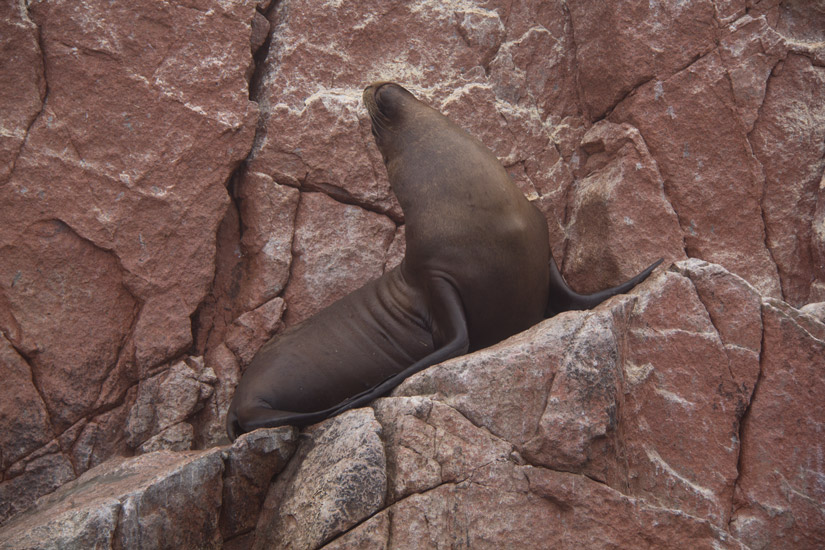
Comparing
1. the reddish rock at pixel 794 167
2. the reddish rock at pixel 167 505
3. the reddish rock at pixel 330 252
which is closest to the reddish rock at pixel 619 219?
the reddish rock at pixel 794 167

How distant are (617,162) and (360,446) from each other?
8.78ft

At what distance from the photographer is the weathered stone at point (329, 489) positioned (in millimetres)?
2549

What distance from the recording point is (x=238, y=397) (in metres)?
3.98

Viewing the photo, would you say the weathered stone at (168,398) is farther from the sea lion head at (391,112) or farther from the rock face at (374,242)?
the sea lion head at (391,112)

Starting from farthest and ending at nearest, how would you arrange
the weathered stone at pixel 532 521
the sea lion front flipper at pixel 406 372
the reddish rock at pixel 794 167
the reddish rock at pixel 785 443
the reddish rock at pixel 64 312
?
the reddish rock at pixel 794 167
the reddish rock at pixel 64 312
the sea lion front flipper at pixel 406 372
the reddish rock at pixel 785 443
the weathered stone at pixel 532 521

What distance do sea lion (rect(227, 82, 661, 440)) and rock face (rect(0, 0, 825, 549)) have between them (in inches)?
14.6

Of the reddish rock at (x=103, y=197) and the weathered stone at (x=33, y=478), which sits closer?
the weathered stone at (x=33, y=478)

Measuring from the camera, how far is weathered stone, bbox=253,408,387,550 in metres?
2.55

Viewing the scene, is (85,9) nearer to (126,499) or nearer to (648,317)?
(126,499)

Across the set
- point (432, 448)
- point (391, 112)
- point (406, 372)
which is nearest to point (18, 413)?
point (406, 372)

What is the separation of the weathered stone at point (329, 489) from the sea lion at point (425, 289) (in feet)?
2.01

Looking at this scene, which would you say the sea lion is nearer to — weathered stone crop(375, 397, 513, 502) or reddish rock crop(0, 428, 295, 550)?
reddish rock crop(0, 428, 295, 550)

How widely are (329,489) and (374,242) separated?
2.21 metres

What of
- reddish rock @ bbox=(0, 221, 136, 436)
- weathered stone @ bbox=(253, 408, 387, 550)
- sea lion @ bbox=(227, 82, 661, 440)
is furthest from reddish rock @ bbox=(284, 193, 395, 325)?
weathered stone @ bbox=(253, 408, 387, 550)
